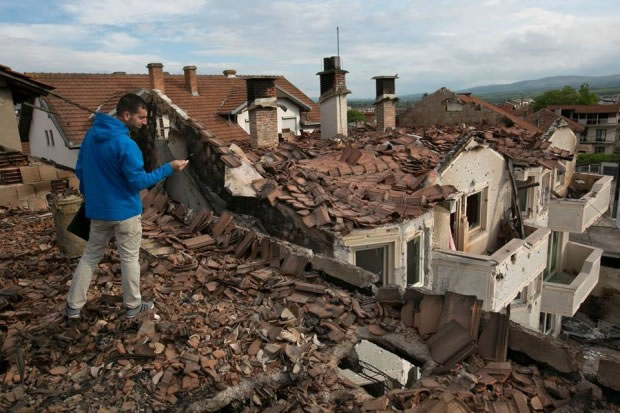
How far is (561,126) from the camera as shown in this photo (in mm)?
17578

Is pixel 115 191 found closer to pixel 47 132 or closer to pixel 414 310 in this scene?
pixel 414 310

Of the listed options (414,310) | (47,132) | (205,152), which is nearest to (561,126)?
(205,152)

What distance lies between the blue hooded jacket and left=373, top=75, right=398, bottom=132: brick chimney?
1317cm

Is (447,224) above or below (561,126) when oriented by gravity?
below

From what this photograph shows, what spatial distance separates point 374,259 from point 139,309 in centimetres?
482

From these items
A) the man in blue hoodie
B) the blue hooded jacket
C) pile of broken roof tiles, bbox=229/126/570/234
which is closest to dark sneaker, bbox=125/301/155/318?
the man in blue hoodie

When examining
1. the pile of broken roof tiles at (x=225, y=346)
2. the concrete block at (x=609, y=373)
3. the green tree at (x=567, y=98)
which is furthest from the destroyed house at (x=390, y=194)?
Answer: the green tree at (x=567, y=98)

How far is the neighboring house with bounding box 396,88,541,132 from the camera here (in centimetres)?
1861

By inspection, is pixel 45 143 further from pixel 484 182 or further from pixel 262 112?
pixel 484 182

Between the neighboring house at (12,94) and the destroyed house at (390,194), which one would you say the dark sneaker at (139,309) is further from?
the neighboring house at (12,94)

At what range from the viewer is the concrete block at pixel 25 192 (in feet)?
28.3

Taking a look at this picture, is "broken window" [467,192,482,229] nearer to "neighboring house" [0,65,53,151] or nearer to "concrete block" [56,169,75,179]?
"concrete block" [56,169,75,179]

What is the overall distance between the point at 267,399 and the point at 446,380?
131cm

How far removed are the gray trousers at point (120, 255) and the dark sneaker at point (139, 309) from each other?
0.04 m
